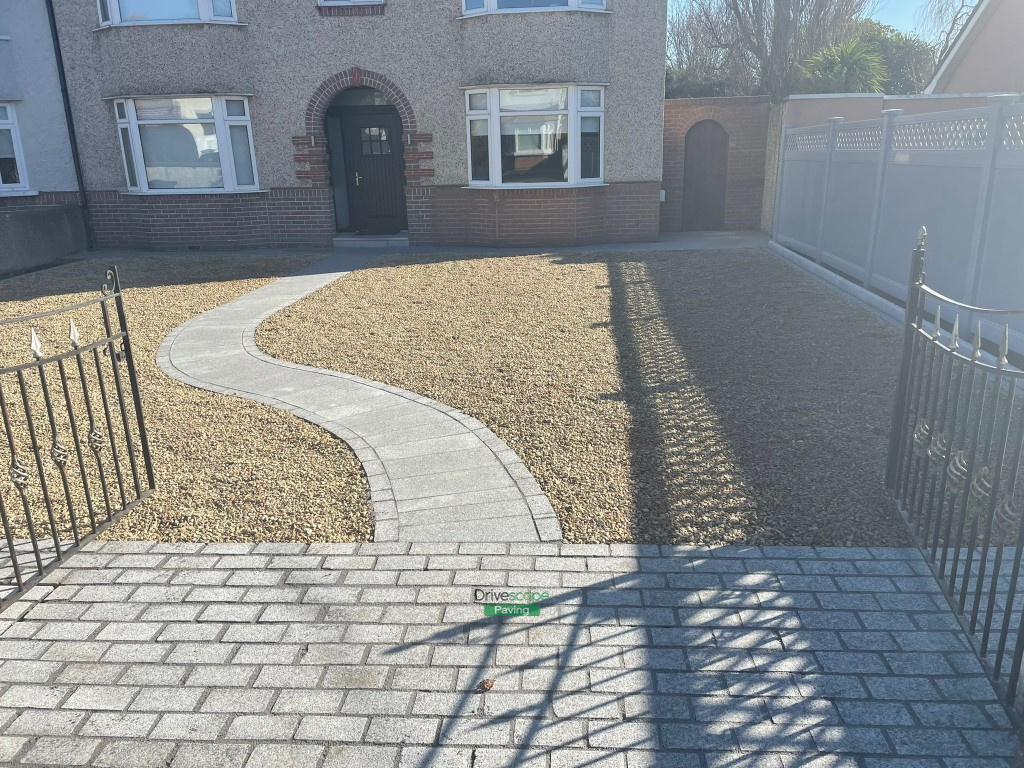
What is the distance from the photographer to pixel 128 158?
51.9 feet

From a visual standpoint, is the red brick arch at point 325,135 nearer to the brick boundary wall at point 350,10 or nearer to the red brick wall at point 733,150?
the brick boundary wall at point 350,10

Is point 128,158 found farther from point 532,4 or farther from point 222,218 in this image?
point 532,4

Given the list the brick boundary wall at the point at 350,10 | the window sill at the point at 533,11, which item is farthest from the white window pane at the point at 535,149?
the brick boundary wall at the point at 350,10

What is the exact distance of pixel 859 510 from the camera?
14.0 feet

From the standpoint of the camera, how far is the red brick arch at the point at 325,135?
49.3ft

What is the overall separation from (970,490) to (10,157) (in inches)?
740

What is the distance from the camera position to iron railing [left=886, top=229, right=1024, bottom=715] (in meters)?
2.87

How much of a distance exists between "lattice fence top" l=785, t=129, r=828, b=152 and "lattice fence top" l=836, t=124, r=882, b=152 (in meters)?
0.56

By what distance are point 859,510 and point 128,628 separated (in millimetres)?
3734

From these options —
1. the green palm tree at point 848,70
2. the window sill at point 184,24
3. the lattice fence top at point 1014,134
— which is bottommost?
the lattice fence top at point 1014,134

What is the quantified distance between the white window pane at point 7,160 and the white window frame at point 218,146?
8.19 ft

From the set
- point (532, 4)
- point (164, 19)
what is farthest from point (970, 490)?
point (164, 19)

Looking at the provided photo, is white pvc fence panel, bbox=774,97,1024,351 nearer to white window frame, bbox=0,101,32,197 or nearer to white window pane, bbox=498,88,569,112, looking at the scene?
white window pane, bbox=498,88,569,112

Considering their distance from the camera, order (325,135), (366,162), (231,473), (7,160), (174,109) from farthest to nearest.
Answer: (366,162) < (7,160) < (325,135) < (174,109) < (231,473)
